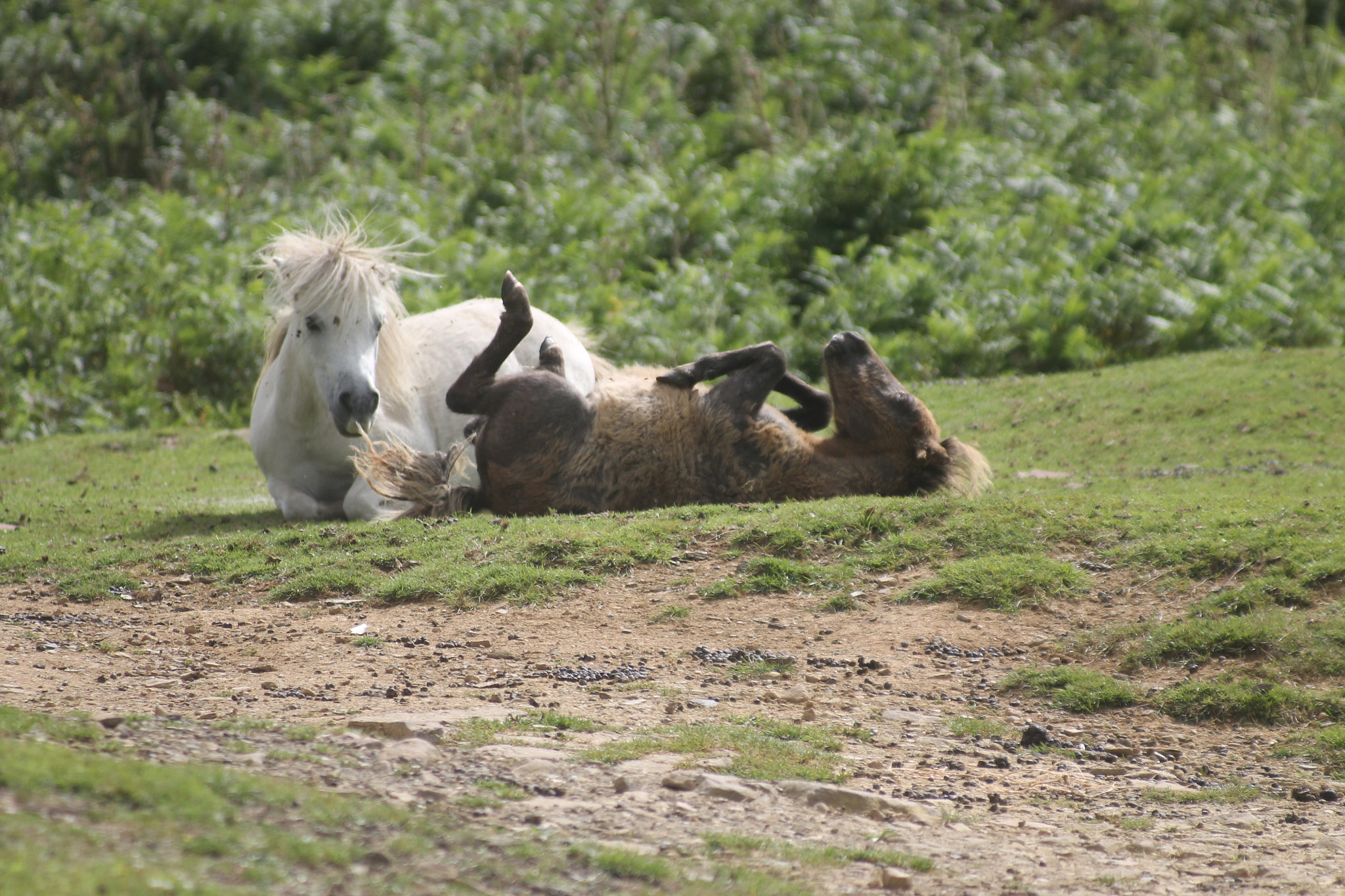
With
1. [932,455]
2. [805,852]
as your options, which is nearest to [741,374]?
[932,455]

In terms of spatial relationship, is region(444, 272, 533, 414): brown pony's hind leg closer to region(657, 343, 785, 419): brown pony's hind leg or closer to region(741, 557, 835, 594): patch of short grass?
region(657, 343, 785, 419): brown pony's hind leg

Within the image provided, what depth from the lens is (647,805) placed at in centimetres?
316

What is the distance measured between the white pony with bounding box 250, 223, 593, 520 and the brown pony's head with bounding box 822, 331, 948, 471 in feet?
5.34

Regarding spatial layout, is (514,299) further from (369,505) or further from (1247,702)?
(1247,702)

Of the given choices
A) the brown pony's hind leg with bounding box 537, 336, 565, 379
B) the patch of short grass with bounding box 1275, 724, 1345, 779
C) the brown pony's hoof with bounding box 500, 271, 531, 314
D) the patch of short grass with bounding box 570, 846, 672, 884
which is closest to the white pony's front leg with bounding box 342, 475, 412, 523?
the brown pony's hind leg with bounding box 537, 336, 565, 379

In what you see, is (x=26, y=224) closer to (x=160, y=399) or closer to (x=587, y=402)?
(x=160, y=399)

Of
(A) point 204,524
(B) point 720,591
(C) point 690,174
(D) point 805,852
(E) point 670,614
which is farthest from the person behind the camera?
(C) point 690,174

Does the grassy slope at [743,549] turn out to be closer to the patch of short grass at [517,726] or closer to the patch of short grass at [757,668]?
the patch of short grass at [517,726]

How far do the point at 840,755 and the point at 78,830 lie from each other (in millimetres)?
2233

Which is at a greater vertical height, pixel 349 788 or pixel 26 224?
pixel 26 224

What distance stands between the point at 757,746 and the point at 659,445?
3.36 m

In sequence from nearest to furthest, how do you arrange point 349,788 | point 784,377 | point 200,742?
point 349,788, point 200,742, point 784,377

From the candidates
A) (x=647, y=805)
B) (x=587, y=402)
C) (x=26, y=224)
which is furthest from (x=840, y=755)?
(x=26, y=224)

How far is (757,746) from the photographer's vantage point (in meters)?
3.81
